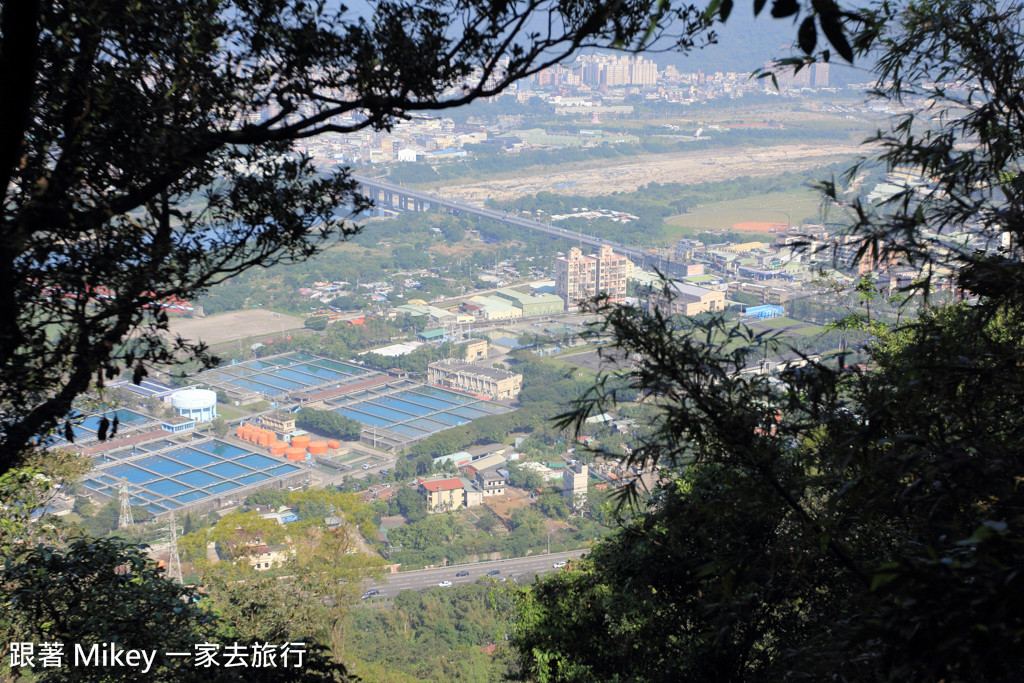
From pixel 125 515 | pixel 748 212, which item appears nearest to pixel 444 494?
pixel 125 515

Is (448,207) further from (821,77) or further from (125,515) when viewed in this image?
(821,77)

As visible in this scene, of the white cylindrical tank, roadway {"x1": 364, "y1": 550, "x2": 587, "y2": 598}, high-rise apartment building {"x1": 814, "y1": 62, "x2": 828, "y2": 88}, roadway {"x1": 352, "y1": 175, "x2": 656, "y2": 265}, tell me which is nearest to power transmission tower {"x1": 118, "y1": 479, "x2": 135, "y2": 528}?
roadway {"x1": 364, "y1": 550, "x2": 587, "y2": 598}

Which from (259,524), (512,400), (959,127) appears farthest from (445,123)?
(959,127)

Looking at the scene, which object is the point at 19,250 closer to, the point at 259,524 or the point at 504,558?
the point at 259,524

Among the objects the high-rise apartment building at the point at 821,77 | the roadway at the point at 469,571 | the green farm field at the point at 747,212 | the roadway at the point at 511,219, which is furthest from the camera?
the high-rise apartment building at the point at 821,77

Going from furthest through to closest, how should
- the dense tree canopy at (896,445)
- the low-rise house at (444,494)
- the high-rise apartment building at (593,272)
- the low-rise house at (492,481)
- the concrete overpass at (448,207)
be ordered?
1. the concrete overpass at (448,207)
2. the high-rise apartment building at (593,272)
3. the low-rise house at (492,481)
4. the low-rise house at (444,494)
5. the dense tree canopy at (896,445)

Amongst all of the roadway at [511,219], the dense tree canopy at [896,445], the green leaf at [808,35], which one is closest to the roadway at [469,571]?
the dense tree canopy at [896,445]

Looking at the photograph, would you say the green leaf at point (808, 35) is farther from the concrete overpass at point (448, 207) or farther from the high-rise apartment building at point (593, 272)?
the concrete overpass at point (448, 207)

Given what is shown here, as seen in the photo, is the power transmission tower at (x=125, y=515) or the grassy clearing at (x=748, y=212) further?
the grassy clearing at (x=748, y=212)
